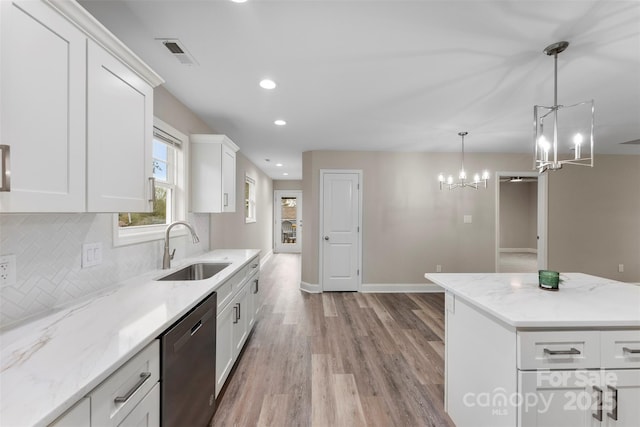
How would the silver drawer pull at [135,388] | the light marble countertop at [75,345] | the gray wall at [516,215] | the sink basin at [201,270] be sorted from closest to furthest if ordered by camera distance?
the light marble countertop at [75,345] → the silver drawer pull at [135,388] → the sink basin at [201,270] → the gray wall at [516,215]

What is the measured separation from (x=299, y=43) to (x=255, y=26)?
29 cm

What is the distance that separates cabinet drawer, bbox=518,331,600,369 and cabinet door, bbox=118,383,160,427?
156 cm

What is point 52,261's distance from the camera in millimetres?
1349

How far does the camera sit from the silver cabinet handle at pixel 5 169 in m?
0.81

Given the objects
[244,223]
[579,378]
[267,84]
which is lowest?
[579,378]

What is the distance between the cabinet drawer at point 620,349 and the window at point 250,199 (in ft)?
17.2

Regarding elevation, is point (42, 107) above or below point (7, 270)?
above

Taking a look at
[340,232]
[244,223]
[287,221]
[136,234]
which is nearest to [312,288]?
[340,232]

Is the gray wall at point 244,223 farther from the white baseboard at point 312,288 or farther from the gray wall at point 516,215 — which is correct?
the gray wall at point 516,215

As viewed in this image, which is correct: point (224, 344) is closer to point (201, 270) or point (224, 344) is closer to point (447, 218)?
point (201, 270)

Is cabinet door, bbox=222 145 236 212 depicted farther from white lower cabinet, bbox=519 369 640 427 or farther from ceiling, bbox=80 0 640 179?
white lower cabinet, bbox=519 369 640 427

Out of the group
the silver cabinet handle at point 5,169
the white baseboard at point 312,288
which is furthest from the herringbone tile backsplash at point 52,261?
the white baseboard at point 312,288

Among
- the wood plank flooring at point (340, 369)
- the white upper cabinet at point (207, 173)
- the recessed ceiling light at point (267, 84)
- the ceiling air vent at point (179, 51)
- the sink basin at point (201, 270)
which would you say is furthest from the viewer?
the white upper cabinet at point (207, 173)

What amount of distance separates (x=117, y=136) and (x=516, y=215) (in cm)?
1118
